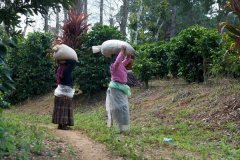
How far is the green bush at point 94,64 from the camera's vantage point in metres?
Answer: 15.7

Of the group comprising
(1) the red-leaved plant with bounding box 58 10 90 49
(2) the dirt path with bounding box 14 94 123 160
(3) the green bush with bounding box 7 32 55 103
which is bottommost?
(2) the dirt path with bounding box 14 94 123 160

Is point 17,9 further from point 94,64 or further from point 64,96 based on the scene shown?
point 94,64

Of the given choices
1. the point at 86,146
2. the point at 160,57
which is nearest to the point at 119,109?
the point at 86,146

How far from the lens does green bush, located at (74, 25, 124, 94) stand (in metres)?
15.7

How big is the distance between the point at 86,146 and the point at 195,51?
6844 mm

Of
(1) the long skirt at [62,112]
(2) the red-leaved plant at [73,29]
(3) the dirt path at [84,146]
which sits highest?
(2) the red-leaved plant at [73,29]

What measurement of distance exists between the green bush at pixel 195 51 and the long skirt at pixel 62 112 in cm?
486

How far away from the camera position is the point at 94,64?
1586 cm

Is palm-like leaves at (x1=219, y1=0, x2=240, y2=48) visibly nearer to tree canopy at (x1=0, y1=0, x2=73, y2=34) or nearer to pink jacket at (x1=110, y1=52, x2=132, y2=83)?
pink jacket at (x1=110, y1=52, x2=132, y2=83)

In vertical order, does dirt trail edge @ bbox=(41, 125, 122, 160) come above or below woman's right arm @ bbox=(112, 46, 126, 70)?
below

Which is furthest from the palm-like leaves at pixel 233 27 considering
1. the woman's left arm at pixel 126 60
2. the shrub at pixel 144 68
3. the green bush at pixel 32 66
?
the green bush at pixel 32 66

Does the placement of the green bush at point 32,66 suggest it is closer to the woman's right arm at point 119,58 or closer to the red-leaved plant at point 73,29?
the red-leaved plant at point 73,29

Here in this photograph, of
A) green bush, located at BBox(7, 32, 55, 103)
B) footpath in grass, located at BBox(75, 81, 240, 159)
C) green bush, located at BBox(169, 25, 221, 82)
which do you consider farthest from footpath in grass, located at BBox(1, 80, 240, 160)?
green bush, located at BBox(7, 32, 55, 103)

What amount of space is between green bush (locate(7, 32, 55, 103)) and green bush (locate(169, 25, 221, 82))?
6311mm
